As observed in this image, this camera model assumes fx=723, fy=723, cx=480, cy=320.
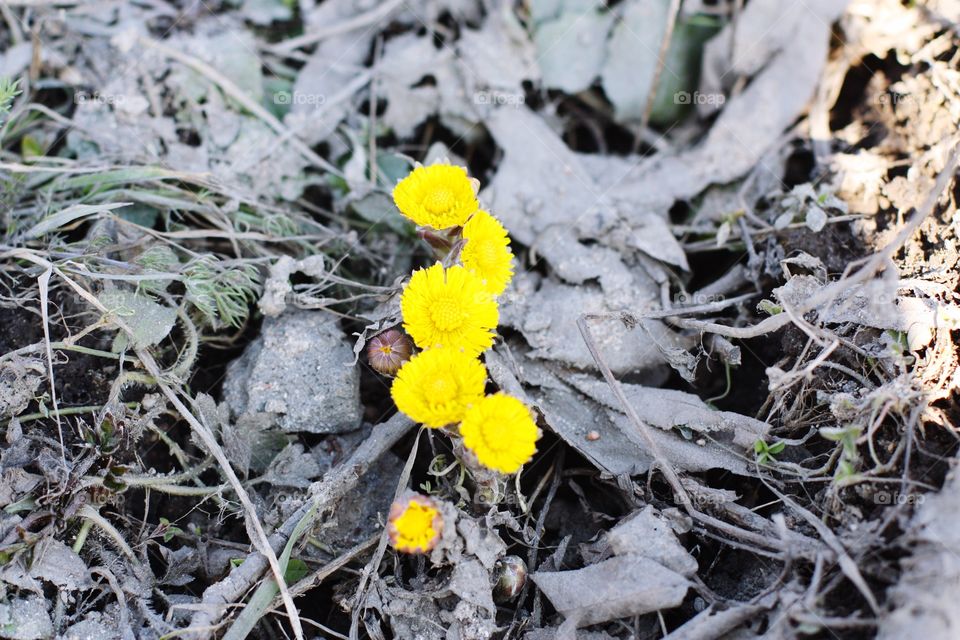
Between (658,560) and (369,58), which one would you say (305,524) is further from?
(369,58)

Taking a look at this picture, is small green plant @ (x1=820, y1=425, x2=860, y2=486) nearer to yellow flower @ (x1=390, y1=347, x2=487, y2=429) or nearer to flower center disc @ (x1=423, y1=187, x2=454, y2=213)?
yellow flower @ (x1=390, y1=347, x2=487, y2=429)

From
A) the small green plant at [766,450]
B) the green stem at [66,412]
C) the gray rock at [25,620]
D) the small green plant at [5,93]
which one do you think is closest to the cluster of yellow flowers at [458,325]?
the small green plant at [766,450]

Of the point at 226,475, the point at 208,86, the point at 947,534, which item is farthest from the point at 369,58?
the point at 947,534

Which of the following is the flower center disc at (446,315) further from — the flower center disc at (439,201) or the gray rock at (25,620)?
the gray rock at (25,620)

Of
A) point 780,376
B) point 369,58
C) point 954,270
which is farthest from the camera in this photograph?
point 369,58

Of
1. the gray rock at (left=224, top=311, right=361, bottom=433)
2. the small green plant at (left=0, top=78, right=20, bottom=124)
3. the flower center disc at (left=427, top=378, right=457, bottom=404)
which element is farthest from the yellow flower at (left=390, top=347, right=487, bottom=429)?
the small green plant at (left=0, top=78, right=20, bottom=124)

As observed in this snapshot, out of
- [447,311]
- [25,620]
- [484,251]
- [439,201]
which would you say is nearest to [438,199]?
[439,201]
